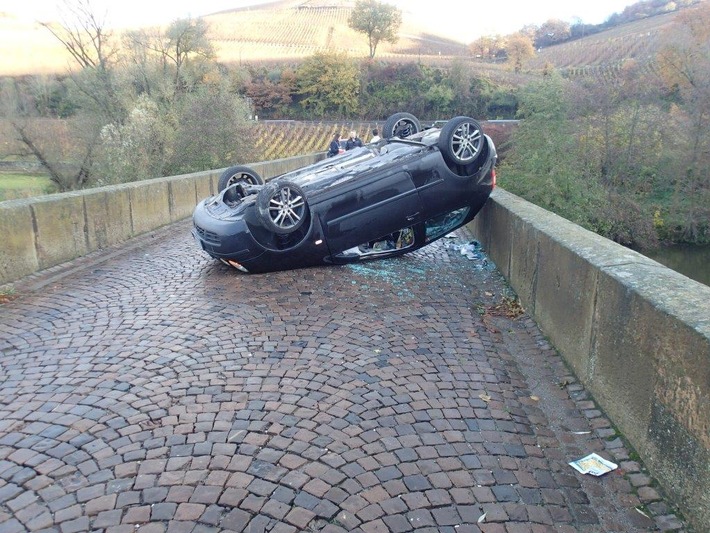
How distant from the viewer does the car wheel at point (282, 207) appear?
23.4 ft

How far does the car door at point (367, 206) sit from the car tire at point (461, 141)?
0.69m

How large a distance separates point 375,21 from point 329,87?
36404mm

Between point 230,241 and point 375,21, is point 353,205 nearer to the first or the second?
point 230,241

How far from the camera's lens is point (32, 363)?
4852 millimetres

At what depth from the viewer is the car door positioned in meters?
7.54

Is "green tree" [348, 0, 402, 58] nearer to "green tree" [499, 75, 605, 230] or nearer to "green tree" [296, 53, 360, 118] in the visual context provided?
"green tree" [296, 53, 360, 118]

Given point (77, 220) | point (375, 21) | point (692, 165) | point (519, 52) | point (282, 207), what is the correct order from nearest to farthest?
1. point (282, 207)
2. point (77, 220)
3. point (692, 165)
4. point (519, 52)
5. point (375, 21)

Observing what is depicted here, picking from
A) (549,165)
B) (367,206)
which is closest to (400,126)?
(367,206)

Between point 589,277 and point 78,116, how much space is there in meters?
34.0

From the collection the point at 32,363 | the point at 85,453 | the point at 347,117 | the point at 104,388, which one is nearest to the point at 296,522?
the point at 85,453

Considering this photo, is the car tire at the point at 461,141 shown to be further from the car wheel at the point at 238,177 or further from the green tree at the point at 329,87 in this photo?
the green tree at the point at 329,87

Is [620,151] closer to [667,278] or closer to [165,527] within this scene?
[667,278]

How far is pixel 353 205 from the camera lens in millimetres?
7543

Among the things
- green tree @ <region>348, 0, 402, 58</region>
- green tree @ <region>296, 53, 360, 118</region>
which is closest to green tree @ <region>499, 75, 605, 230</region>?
green tree @ <region>296, 53, 360, 118</region>
